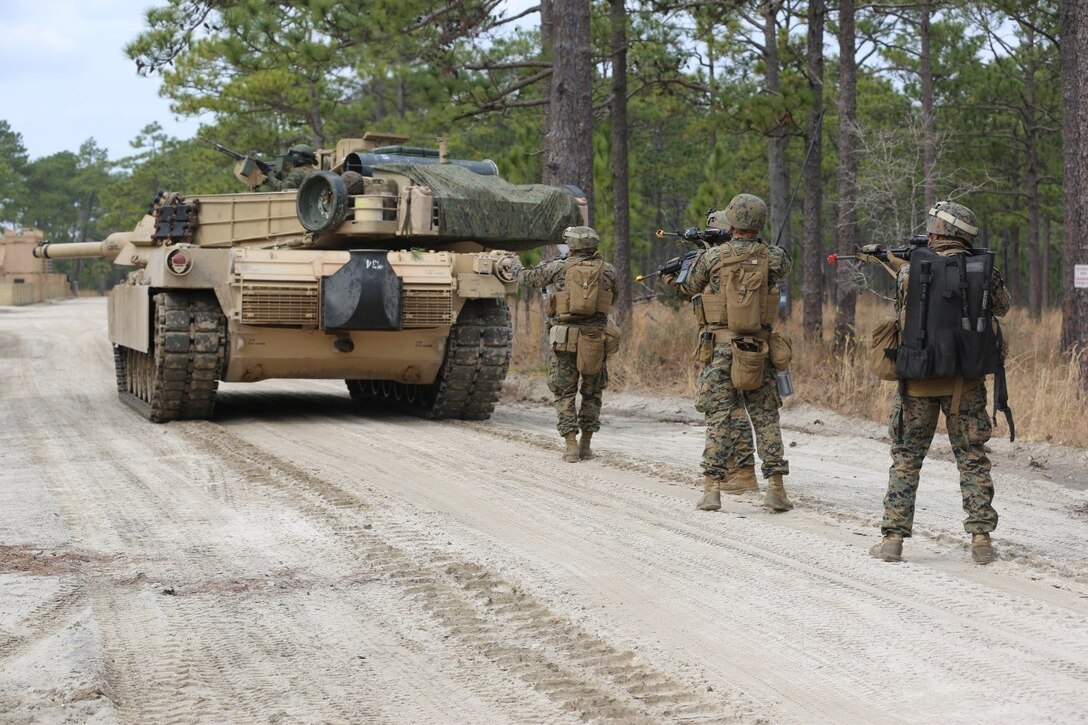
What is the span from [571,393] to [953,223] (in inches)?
164

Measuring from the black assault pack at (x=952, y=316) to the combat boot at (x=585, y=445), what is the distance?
4.01 m

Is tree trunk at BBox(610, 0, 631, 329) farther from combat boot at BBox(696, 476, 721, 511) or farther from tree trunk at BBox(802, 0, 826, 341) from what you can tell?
combat boot at BBox(696, 476, 721, 511)

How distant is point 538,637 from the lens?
5262 mm

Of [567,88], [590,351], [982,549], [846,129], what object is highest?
[567,88]

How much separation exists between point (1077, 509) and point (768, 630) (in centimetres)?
405

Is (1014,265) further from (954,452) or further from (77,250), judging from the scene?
(954,452)

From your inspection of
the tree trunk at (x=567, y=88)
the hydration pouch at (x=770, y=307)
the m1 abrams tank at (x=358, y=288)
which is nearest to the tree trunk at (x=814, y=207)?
the tree trunk at (x=567, y=88)

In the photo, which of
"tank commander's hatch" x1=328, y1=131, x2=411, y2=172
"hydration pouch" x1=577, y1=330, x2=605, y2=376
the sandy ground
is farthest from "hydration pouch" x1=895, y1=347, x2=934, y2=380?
"tank commander's hatch" x1=328, y1=131, x2=411, y2=172

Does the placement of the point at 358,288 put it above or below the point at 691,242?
below

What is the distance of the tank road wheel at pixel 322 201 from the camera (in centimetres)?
1255

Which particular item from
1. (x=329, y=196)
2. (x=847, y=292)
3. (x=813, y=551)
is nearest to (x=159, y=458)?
(x=329, y=196)

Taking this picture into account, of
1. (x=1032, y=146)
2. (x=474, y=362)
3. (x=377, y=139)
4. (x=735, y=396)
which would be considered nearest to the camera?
(x=735, y=396)

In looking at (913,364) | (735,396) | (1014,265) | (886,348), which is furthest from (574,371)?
(1014,265)

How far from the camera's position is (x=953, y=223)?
21.1ft
